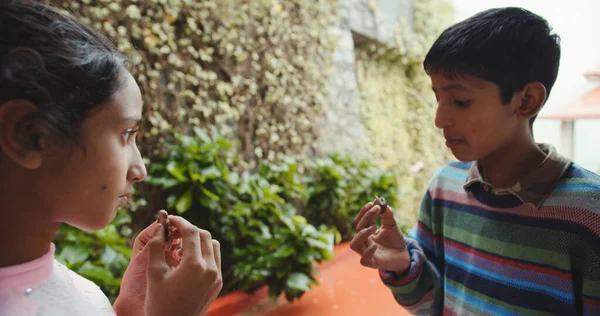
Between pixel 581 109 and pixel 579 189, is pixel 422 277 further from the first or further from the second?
pixel 581 109

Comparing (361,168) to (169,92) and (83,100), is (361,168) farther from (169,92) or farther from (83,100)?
(83,100)

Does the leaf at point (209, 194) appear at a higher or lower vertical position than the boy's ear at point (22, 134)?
lower

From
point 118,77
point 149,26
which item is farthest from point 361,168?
point 118,77

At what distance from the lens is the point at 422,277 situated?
1.24 metres

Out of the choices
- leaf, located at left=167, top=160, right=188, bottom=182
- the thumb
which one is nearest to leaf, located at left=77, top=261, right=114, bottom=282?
leaf, located at left=167, top=160, right=188, bottom=182

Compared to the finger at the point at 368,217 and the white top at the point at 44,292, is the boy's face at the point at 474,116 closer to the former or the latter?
the finger at the point at 368,217

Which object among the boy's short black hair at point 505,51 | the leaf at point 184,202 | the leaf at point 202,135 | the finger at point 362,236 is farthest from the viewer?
the leaf at point 202,135

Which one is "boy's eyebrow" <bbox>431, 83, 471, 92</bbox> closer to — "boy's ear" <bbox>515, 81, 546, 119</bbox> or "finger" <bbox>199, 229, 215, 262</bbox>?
"boy's ear" <bbox>515, 81, 546, 119</bbox>

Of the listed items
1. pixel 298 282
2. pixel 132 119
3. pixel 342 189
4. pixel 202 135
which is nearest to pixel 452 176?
pixel 132 119

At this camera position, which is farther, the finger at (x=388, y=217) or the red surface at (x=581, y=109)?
the red surface at (x=581, y=109)

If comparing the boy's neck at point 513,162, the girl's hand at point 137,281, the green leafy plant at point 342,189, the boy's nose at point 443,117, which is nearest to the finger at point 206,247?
the girl's hand at point 137,281

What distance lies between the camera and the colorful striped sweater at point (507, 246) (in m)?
0.91

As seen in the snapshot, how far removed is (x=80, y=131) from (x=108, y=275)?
1.33 metres

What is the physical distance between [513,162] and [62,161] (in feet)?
3.40
